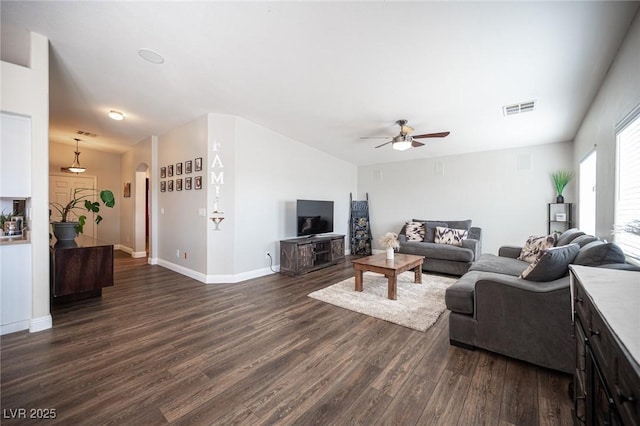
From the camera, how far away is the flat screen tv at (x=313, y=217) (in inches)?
193

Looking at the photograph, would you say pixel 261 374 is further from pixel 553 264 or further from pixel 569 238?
pixel 569 238

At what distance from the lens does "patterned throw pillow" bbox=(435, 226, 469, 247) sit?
4.94 m

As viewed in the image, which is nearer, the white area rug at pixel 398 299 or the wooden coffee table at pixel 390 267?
the white area rug at pixel 398 299

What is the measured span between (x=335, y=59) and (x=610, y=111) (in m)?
2.70

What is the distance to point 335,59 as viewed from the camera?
8.52 feet

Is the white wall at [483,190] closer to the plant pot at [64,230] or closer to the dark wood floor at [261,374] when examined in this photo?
the dark wood floor at [261,374]

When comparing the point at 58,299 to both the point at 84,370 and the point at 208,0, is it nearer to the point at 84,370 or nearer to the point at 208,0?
the point at 84,370

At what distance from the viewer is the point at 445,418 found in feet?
4.88

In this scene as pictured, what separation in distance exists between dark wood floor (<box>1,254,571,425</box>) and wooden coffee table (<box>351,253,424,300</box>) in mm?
673

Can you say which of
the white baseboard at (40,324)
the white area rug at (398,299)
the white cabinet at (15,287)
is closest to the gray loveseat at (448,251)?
the white area rug at (398,299)

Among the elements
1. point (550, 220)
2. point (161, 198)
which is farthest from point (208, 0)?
point (550, 220)

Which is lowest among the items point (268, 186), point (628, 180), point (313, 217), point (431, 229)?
point (431, 229)

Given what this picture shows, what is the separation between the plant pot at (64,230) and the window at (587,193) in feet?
23.1

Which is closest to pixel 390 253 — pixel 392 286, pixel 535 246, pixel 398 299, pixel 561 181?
pixel 392 286
